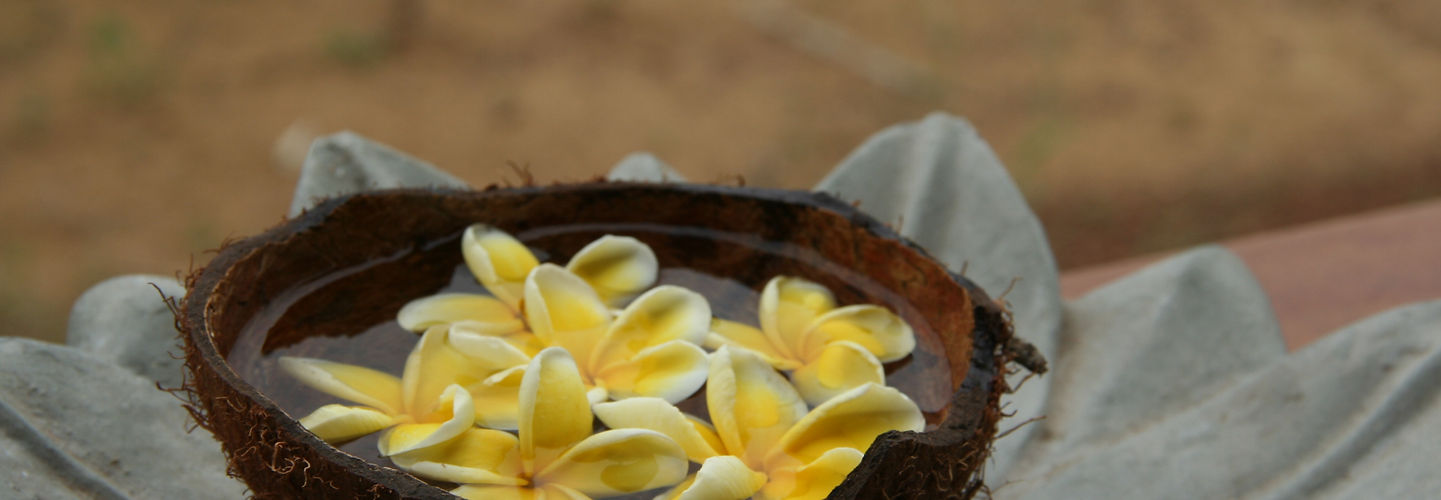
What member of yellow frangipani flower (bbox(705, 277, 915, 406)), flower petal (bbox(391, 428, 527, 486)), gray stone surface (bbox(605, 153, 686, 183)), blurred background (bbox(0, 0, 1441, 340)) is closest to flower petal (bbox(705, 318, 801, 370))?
yellow frangipani flower (bbox(705, 277, 915, 406))

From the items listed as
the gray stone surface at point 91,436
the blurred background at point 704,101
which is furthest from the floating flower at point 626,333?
the blurred background at point 704,101

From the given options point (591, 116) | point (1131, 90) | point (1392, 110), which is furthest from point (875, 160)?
point (1392, 110)

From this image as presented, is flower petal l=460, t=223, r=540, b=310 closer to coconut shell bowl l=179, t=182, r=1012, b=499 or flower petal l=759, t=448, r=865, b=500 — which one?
coconut shell bowl l=179, t=182, r=1012, b=499

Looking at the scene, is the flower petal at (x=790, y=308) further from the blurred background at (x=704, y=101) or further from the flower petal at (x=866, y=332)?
the blurred background at (x=704, y=101)

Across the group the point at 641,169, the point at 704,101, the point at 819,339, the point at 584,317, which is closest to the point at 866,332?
the point at 819,339

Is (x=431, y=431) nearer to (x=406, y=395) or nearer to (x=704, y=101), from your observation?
(x=406, y=395)

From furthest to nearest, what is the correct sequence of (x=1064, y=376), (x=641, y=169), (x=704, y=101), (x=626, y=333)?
(x=704, y=101)
(x=641, y=169)
(x=1064, y=376)
(x=626, y=333)
